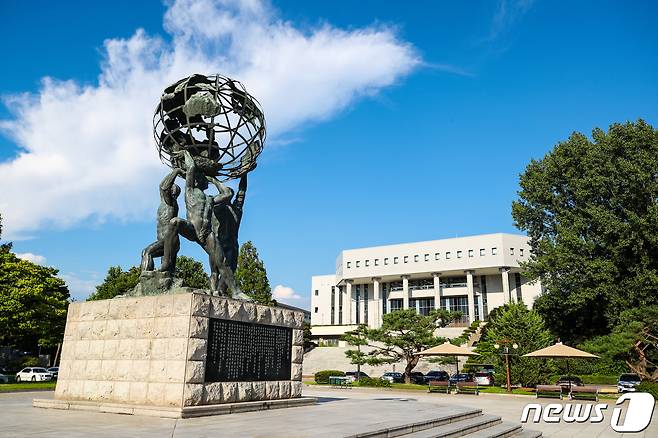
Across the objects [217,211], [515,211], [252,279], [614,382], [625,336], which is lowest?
[614,382]

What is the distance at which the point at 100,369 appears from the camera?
9773 millimetres

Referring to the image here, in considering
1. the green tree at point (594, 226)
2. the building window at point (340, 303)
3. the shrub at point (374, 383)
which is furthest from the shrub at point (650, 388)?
the building window at point (340, 303)

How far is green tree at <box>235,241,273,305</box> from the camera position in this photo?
115 ft

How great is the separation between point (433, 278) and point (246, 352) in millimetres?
51247

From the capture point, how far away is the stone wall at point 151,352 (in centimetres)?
880

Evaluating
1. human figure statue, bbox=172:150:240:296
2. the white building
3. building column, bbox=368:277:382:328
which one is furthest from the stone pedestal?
building column, bbox=368:277:382:328

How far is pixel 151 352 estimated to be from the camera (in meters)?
9.21

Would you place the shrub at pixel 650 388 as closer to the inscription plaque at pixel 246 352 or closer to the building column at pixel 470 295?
the inscription plaque at pixel 246 352

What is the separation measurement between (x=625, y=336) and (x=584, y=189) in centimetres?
1015

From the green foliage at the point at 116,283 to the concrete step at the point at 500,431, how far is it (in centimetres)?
2879

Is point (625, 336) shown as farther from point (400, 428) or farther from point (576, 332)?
point (400, 428)

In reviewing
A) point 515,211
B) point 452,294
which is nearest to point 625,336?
point 515,211

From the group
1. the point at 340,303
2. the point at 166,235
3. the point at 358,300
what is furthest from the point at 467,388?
Result: the point at 340,303

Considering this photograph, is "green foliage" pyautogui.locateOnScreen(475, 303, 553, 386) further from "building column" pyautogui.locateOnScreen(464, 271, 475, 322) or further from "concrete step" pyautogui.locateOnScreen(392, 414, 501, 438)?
"building column" pyautogui.locateOnScreen(464, 271, 475, 322)
